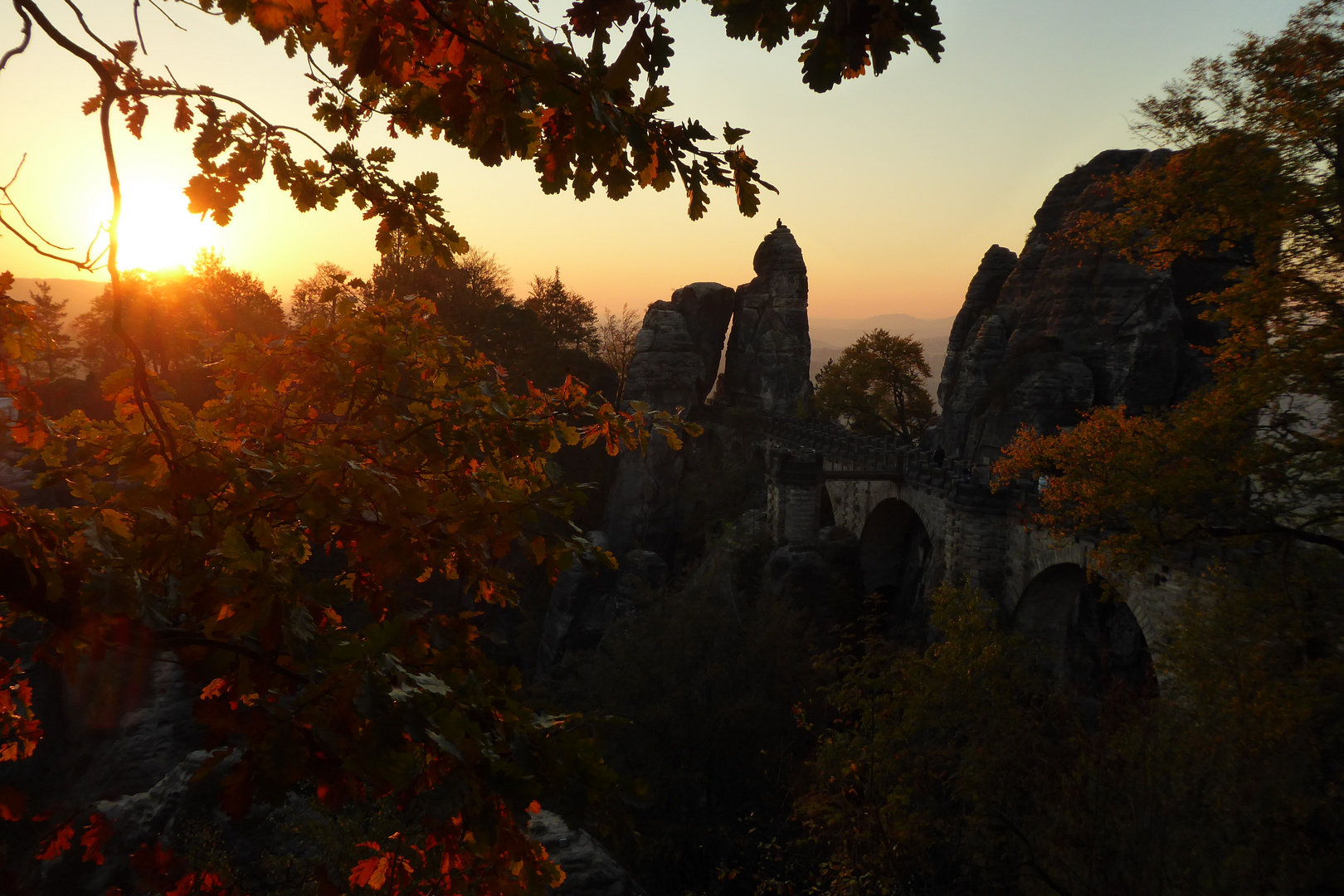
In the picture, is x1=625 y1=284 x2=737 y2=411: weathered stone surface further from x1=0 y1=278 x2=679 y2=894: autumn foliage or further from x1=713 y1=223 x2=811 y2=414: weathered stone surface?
x1=0 y1=278 x2=679 y2=894: autumn foliage

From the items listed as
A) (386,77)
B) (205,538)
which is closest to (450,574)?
(205,538)

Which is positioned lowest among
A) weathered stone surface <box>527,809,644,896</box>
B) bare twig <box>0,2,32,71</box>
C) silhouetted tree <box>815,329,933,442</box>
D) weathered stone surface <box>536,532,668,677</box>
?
Answer: weathered stone surface <box>536,532,668,677</box>

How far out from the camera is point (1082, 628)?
22125 millimetres

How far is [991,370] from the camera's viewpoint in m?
33.6

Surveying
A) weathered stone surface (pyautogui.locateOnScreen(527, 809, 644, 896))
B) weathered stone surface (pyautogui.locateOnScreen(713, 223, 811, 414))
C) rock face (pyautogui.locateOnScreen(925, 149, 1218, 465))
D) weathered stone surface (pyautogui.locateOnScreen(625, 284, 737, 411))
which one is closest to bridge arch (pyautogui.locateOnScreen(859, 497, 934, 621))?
rock face (pyautogui.locateOnScreen(925, 149, 1218, 465))

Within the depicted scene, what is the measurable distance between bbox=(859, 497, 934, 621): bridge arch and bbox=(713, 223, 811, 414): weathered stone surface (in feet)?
35.8

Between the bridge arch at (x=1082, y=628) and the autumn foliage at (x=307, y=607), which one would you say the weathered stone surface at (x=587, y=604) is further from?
the autumn foliage at (x=307, y=607)

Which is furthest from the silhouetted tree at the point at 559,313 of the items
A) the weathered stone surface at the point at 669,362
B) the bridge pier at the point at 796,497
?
the bridge pier at the point at 796,497

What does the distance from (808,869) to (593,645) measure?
16.2 m

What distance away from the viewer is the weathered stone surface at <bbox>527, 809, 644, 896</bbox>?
7031mm

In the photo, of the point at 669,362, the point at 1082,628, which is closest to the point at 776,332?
the point at 669,362

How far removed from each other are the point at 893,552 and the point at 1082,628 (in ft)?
26.9

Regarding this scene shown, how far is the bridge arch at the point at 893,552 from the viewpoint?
2839 centimetres

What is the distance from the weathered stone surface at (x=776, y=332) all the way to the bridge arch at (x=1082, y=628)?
19.0 metres
